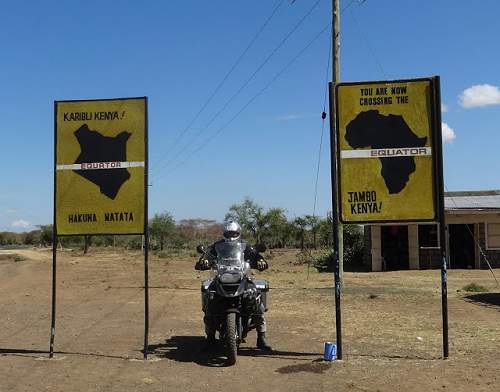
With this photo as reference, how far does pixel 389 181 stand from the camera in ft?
27.5

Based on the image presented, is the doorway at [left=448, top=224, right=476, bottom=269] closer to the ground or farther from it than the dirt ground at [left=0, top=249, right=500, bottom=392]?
farther from it

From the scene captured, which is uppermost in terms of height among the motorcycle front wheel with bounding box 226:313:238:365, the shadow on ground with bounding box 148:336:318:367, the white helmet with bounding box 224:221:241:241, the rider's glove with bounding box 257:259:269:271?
the white helmet with bounding box 224:221:241:241

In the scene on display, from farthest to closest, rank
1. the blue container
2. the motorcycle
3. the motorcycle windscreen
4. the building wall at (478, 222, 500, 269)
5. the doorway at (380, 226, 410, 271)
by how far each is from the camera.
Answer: the doorway at (380, 226, 410, 271) → the building wall at (478, 222, 500, 269) → the motorcycle windscreen → the blue container → the motorcycle

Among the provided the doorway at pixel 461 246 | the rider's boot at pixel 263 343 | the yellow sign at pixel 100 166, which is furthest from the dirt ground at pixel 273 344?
the doorway at pixel 461 246

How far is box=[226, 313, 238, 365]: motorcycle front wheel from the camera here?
298 inches

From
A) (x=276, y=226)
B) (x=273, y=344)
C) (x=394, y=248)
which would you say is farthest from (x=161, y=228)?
(x=273, y=344)

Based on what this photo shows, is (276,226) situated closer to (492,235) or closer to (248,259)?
(492,235)

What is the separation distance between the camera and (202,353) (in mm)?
8602

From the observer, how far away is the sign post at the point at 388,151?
27.3ft

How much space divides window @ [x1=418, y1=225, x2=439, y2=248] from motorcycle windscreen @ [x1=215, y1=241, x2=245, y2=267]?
Answer: 20.9 metres

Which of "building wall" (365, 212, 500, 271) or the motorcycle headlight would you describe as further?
"building wall" (365, 212, 500, 271)

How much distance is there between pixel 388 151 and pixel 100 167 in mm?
4131

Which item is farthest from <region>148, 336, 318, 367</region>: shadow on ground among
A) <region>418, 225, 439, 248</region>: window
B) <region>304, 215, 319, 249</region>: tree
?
<region>304, 215, 319, 249</region>: tree

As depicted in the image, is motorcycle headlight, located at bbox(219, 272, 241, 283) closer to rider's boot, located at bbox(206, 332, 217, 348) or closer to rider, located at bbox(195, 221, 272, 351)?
rider, located at bbox(195, 221, 272, 351)
